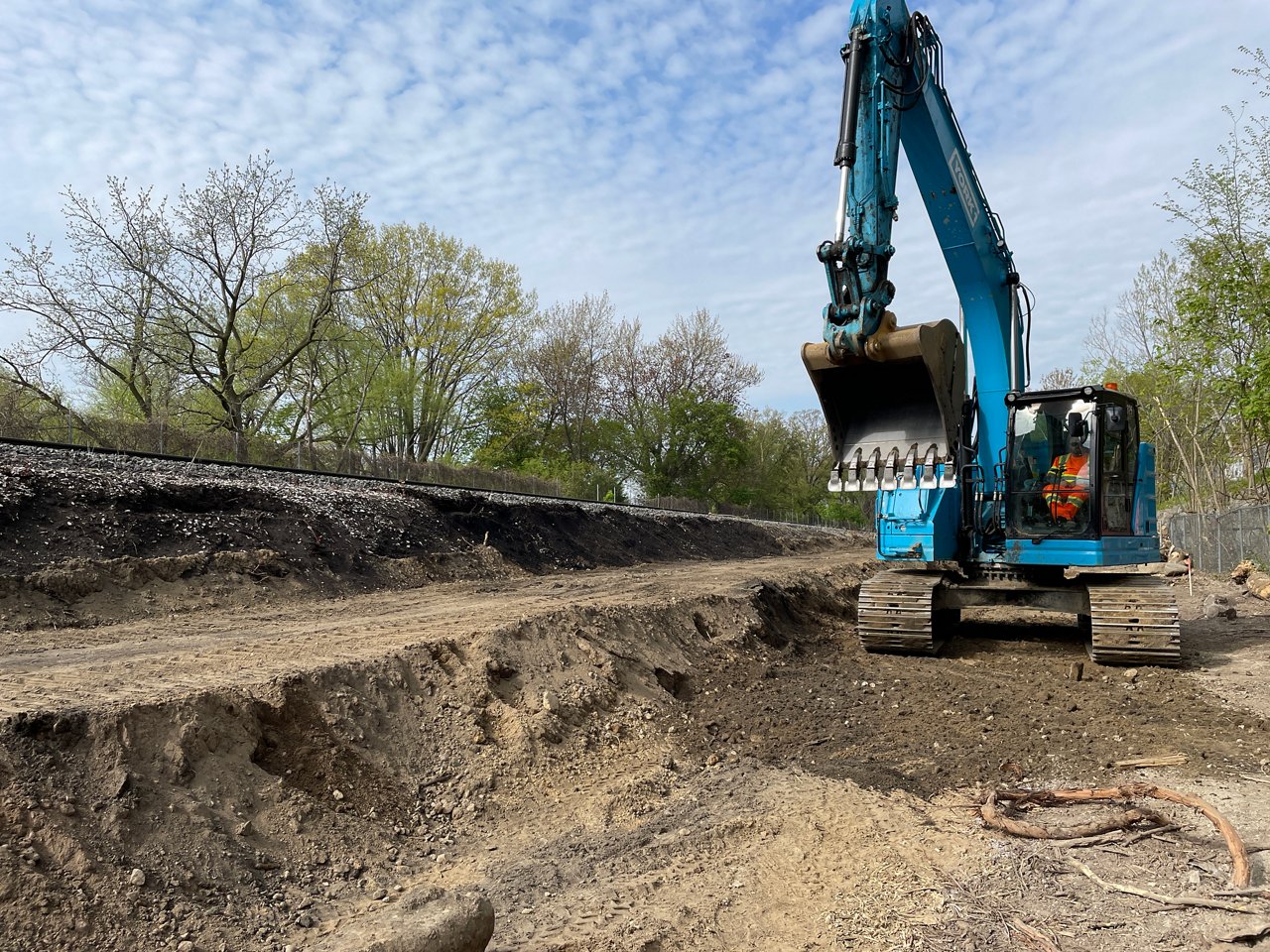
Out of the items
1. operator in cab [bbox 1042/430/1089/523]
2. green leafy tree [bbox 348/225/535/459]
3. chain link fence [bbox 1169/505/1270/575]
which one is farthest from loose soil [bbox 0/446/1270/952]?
green leafy tree [bbox 348/225/535/459]

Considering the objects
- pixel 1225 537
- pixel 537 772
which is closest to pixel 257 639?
pixel 537 772

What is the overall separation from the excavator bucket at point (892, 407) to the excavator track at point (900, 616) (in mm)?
1672

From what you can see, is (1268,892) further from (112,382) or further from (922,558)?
(112,382)

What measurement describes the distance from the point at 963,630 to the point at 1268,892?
25.6ft

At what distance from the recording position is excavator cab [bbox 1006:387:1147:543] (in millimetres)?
8609

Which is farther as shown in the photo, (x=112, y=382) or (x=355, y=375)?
(x=355, y=375)

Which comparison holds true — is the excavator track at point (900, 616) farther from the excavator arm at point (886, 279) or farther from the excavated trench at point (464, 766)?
the excavator arm at point (886, 279)

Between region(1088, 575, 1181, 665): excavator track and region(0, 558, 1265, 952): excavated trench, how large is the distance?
26cm

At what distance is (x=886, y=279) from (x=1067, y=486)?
3441mm

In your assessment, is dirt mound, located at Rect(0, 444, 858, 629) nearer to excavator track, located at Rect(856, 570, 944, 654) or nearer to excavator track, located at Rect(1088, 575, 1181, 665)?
excavator track, located at Rect(856, 570, 944, 654)

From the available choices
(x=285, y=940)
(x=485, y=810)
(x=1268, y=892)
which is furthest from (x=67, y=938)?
(x=1268, y=892)

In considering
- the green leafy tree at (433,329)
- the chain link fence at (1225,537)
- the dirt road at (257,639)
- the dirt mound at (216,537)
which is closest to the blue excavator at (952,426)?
the dirt road at (257,639)

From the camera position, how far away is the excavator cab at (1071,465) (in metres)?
8.61

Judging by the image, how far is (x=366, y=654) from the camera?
6.05 m
